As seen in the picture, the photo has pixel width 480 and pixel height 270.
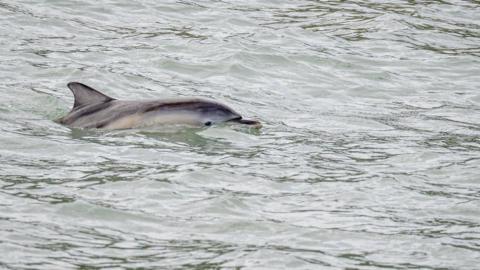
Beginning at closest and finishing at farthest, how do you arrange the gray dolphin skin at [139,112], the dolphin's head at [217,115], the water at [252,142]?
the water at [252,142]
the gray dolphin skin at [139,112]
the dolphin's head at [217,115]

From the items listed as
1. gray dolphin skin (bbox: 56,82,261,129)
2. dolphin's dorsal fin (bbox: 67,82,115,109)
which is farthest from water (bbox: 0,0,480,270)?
dolphin's dorsal fin (bbox: 67,82,115,109)

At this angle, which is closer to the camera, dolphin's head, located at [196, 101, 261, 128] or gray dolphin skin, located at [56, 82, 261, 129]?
gray dolphin skin, located at [56, 82, 261, 129]

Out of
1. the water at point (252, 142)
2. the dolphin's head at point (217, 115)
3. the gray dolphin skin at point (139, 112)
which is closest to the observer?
the water at point (252, 142)

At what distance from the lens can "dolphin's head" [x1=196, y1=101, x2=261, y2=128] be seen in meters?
11.4

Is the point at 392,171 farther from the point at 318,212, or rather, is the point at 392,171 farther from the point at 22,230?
the point at 22,230

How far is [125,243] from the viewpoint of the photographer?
8070 millimetres

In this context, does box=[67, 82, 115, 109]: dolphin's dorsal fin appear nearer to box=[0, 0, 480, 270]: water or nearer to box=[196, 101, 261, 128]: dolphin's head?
box=[0, 0, 480, 270]: water

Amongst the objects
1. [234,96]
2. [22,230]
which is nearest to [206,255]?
[22,230]

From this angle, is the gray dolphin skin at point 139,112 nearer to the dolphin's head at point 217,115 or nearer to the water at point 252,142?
the dolphin's head at point 217,115

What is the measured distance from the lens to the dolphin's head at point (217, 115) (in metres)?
11.4

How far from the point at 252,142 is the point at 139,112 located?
1.06 meters

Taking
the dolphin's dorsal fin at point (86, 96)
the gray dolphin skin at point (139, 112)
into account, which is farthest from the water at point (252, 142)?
the dolphin's dorsal fin at point (86, 96)

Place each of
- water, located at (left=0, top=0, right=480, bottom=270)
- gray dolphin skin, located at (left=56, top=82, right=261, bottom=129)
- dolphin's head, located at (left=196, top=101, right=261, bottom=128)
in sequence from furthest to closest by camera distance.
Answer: dolphin's head, located at (left=196, top=101, right=261, bottom=128) → gray dolphin skin, located at (left=56, top=82, right=261, bottom=129) → water, located at (left=0, top=0, right=480, bottom=270)

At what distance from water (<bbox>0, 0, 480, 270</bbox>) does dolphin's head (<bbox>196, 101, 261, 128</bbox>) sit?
135 millimetres
